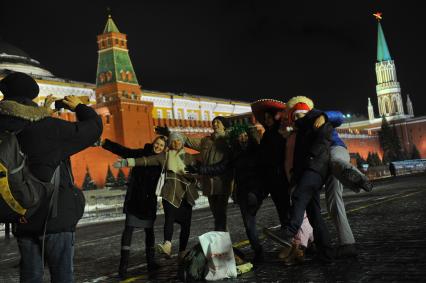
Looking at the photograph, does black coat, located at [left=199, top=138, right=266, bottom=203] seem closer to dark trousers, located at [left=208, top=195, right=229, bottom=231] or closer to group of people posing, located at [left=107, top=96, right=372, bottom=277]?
group of people posing, located at [left=107, top=96, right=372, bottom=277]

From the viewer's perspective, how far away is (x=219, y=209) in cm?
549

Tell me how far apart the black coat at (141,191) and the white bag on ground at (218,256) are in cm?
97

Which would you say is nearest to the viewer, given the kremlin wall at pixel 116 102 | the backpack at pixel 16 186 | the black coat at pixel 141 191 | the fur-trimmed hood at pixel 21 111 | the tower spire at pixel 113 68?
the backpack at pixel 16 186

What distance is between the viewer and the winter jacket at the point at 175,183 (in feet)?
18.0

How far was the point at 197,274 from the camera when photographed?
4438 mm

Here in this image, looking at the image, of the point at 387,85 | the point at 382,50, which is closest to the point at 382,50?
the point at 382,50

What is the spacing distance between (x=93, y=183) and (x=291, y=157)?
95.3 ft

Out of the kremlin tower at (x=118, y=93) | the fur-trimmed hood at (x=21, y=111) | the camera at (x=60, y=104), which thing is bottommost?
the fur-trimmed hood at (x=21, y=111)

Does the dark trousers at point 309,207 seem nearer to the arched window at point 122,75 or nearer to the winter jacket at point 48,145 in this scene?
the winter jacket at point 48,145

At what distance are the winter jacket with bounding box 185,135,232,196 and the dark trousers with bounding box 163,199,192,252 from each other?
11.1 inches

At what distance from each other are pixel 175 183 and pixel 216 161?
0.49m

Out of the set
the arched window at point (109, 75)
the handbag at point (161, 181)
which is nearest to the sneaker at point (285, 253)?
the handbag at point (161, 181)

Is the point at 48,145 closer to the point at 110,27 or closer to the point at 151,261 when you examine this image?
the point at 151,261

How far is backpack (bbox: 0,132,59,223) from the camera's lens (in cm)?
258
